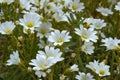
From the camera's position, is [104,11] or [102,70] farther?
[104,11]

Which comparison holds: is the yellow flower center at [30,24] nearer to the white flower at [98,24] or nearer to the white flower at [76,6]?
the white flower at [98,24]

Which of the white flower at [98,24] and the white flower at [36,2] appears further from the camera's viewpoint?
the white flower at [36,2]

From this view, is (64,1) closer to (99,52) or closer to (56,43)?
(99,52)

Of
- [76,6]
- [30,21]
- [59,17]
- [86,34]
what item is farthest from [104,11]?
[30,21]

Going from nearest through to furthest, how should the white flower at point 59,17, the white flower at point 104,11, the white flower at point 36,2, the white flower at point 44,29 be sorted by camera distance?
the white flower at point 44,29
the white flower at point 59,17
the white flower at point 36,2
the white flower at point 104,11

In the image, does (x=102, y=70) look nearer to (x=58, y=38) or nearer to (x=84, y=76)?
(x=84, y=76)

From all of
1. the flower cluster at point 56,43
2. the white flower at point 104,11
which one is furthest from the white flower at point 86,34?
the white flower at point 104,11

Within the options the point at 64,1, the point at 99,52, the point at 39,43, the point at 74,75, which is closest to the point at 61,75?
the point at 74,75

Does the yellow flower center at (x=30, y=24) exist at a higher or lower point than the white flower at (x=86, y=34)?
higher

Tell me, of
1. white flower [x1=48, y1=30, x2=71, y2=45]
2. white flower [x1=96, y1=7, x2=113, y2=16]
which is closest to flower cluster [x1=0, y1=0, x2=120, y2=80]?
white flower [x1=48, y1=30, x2=71, y2=45]

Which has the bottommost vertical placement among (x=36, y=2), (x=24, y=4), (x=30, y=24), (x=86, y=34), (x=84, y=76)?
(x=84, y=76)

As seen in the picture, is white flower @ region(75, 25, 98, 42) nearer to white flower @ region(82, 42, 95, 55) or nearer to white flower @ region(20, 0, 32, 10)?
white flower @ region(82, 42, 95, 55)
